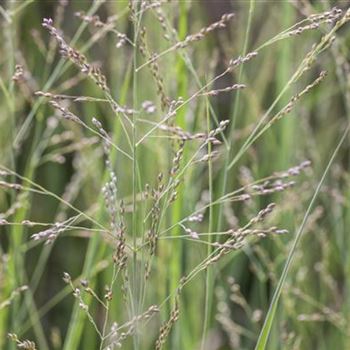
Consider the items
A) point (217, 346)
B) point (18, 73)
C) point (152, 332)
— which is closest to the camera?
point (18, 73)

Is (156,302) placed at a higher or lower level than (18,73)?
lower

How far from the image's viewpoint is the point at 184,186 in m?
1.37

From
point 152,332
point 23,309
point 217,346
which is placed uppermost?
point 23,309

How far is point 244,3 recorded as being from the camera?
2.34m

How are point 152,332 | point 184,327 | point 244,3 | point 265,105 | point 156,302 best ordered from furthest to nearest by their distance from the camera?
point 265,105 < point 244,3 < point 152,332 < point 156,302 < point 184,327

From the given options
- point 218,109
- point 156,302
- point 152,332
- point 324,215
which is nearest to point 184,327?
point 156,302

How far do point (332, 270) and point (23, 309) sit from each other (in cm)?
87

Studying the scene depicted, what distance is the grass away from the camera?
139 centimetres

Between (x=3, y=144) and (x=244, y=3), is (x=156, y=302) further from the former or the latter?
(x=244, y=3)

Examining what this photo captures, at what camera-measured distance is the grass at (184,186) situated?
1393 millimetres

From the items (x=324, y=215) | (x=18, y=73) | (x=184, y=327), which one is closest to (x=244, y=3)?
(x=324, y=215)

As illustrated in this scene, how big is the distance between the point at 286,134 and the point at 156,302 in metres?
0.43

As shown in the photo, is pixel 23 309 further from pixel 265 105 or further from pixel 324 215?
pixel 265 105

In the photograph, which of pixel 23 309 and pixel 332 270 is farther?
pixel 332 270
